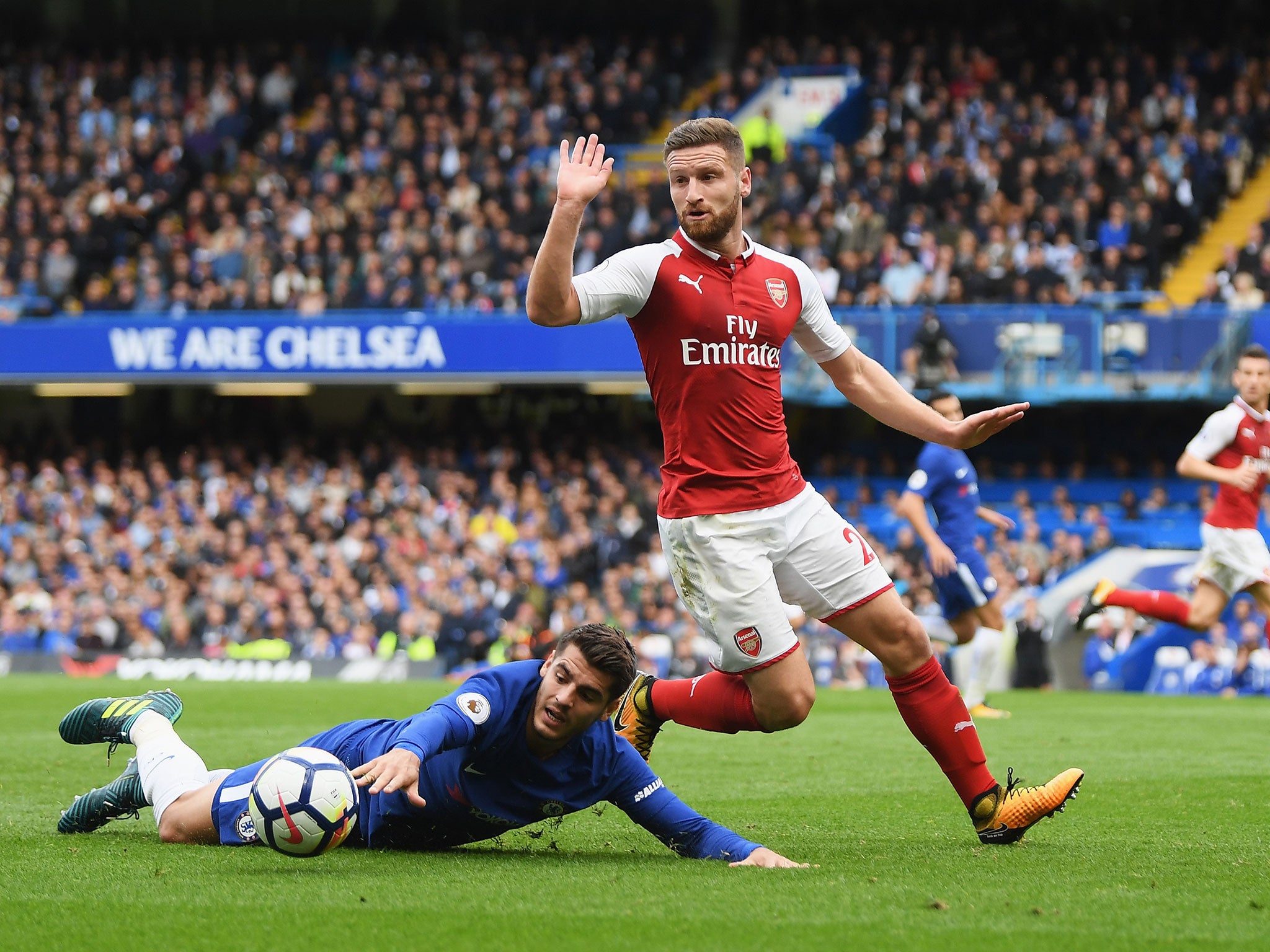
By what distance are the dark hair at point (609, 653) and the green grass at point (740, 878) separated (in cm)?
60

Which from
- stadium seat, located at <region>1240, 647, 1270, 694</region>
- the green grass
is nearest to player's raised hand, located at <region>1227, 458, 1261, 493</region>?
the green grass

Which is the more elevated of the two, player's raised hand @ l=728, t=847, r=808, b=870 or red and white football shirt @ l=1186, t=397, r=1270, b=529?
red and white football shirt @ l=1186, t=397, r=1270, b=529

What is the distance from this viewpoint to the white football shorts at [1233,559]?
34.6ft

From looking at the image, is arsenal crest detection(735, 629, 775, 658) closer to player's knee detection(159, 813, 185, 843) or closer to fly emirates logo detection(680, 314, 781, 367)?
fly emirates logo detection(680, 314, 781, 367)

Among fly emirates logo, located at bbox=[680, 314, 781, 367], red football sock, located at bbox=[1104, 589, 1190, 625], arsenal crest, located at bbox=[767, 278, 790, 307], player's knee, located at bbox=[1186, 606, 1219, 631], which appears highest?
arsenal crest, located at bbox=[767, 278, 790, 307]

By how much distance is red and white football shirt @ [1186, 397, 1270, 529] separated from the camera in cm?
1034

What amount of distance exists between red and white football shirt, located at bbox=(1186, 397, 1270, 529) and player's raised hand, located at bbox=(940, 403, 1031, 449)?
528 cm

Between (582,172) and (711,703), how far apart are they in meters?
2.09

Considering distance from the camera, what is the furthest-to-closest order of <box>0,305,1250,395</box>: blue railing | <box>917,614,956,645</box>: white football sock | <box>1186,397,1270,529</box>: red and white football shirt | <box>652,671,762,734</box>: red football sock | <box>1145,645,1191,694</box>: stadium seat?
1. <box>0,305,1250,395</box>: blue railing
2. <box>1145,645,1191,694</box>: stadium seat
3. <box>917,614,956,645</box>: white football sock
4. <box>1186,397,1270,529</box>: red and white football shirt
5. <box>652,671,762,734</box>: red football sock

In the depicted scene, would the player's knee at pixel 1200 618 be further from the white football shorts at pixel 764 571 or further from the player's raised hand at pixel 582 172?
the player's raised hand at pixel 582 172

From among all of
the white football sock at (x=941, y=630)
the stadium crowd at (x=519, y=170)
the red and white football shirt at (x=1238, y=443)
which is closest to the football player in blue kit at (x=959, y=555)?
the white football sock at (x=941, y=630)

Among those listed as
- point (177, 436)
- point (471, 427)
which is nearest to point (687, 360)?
point (471, 427)

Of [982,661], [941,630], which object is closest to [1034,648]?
[941,630]

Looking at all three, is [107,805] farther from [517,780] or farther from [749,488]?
[749,488]
